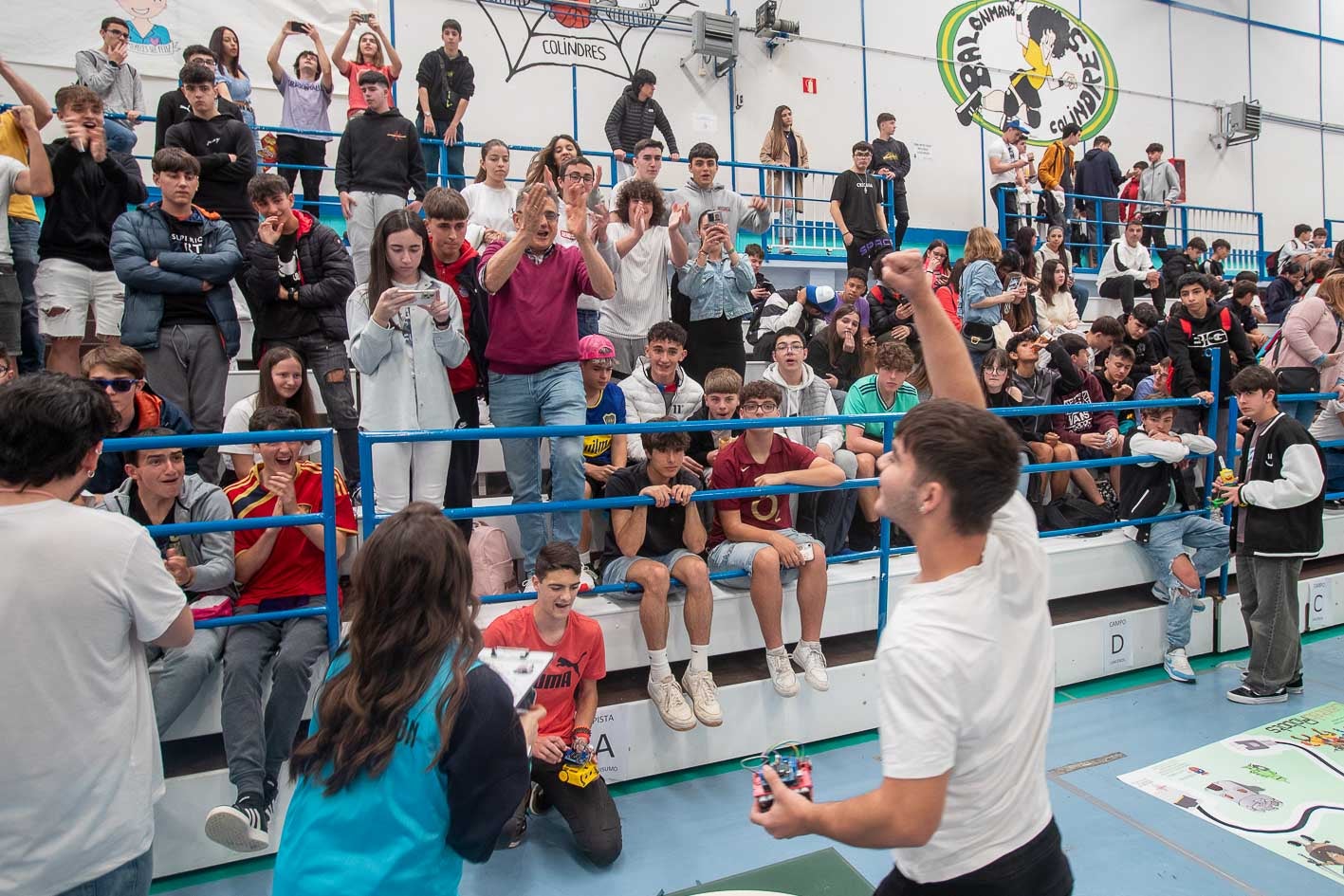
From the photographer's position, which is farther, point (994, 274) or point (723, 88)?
point (723, 88)

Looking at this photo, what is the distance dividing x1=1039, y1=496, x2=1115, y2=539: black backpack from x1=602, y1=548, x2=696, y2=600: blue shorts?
2.62 metres

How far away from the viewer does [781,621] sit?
4008mm

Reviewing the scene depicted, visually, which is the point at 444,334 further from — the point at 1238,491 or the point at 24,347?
the point at 1238,491

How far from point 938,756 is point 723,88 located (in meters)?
11.1

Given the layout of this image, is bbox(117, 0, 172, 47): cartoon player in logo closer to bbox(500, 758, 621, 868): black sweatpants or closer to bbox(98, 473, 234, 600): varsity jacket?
bbox(98, 473, 234, 600): varsity jacket

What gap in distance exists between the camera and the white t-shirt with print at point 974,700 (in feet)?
4.38

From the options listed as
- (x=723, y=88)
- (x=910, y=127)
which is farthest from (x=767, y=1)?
(x=910, y=127)

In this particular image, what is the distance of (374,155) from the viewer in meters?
5.36

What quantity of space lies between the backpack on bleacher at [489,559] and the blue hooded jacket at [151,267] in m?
2.04

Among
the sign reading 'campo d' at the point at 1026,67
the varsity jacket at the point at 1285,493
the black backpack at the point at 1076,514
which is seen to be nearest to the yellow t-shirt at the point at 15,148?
the black backpack at the point at 1076,514

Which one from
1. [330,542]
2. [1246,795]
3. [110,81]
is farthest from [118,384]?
[1246,795]

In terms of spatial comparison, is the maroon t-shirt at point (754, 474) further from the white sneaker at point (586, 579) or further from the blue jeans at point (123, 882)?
the blue jeans at point (123, 882)

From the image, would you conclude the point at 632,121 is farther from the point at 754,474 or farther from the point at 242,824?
the point at 242,824

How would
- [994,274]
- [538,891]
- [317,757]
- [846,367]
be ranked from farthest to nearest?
[994,274] → [846,367] → [538,891] → [317,757]
